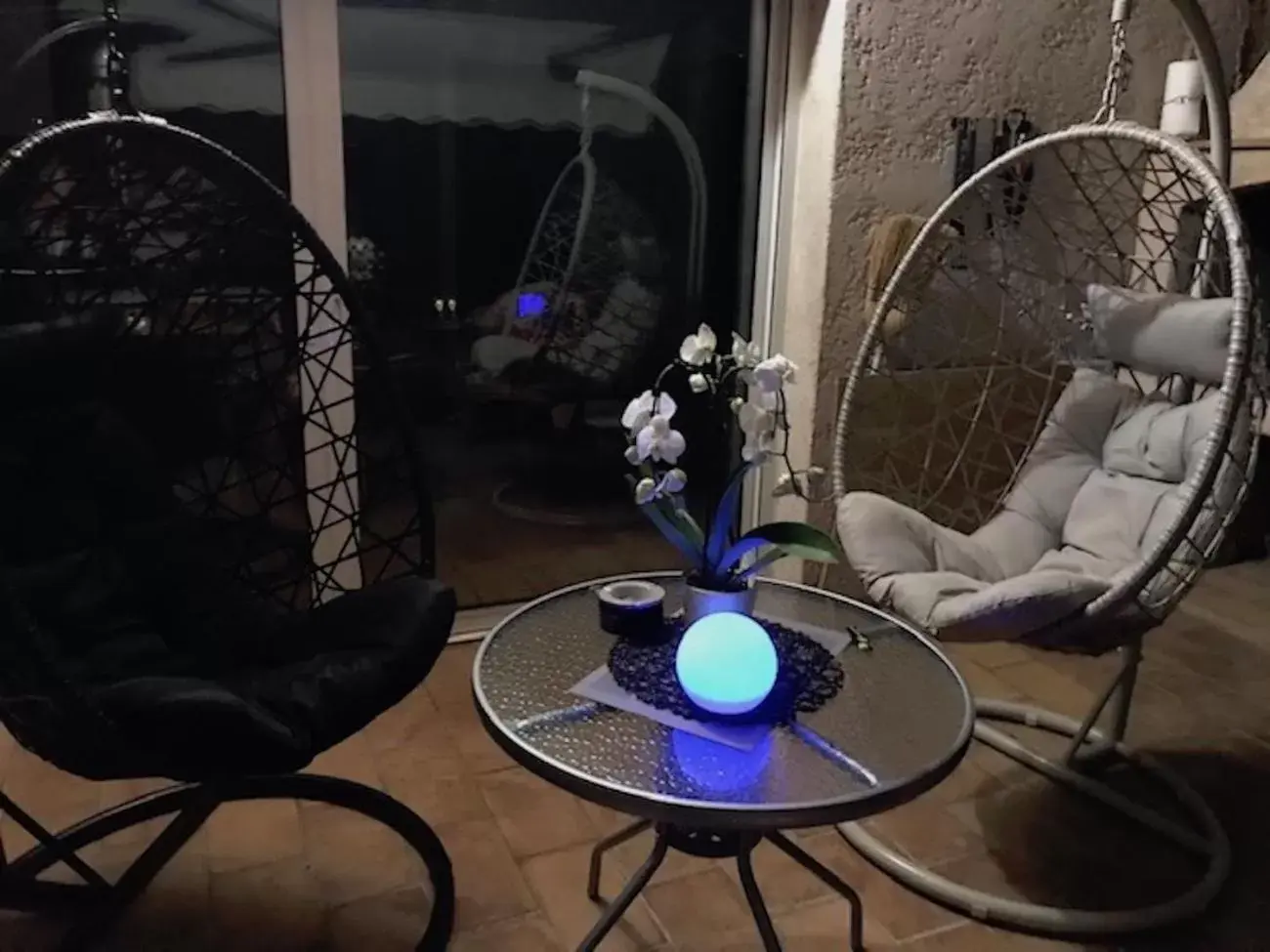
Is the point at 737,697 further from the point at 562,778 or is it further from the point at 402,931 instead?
the point at 402,931

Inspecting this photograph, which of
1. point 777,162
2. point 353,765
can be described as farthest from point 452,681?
point 777,162

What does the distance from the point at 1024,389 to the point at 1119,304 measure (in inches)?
35.1

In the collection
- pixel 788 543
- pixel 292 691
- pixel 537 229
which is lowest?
pixel 292 691

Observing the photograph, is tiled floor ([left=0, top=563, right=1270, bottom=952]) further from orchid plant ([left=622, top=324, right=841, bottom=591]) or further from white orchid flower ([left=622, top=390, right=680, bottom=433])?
white orchid flower ([left=622, top=390, right=680, bottom=433])

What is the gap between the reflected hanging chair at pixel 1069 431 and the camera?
1.91m

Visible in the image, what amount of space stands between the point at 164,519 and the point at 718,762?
3.68 feet

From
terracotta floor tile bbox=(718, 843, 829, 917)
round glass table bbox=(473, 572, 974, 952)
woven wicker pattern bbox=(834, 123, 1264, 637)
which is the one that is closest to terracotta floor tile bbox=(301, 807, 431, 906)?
round glass table bbox=(473, 572, 974, 952)

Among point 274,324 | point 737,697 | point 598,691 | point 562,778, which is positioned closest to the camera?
point 562,778

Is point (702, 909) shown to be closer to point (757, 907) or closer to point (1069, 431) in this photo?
point (757, 907)

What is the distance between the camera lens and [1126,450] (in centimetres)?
238

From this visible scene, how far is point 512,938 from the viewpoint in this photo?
1813 millimetres

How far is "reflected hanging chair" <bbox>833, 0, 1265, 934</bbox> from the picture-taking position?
1.91m

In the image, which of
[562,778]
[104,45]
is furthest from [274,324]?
[562,778]

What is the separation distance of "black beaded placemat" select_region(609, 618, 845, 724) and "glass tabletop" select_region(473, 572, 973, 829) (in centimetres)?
2
